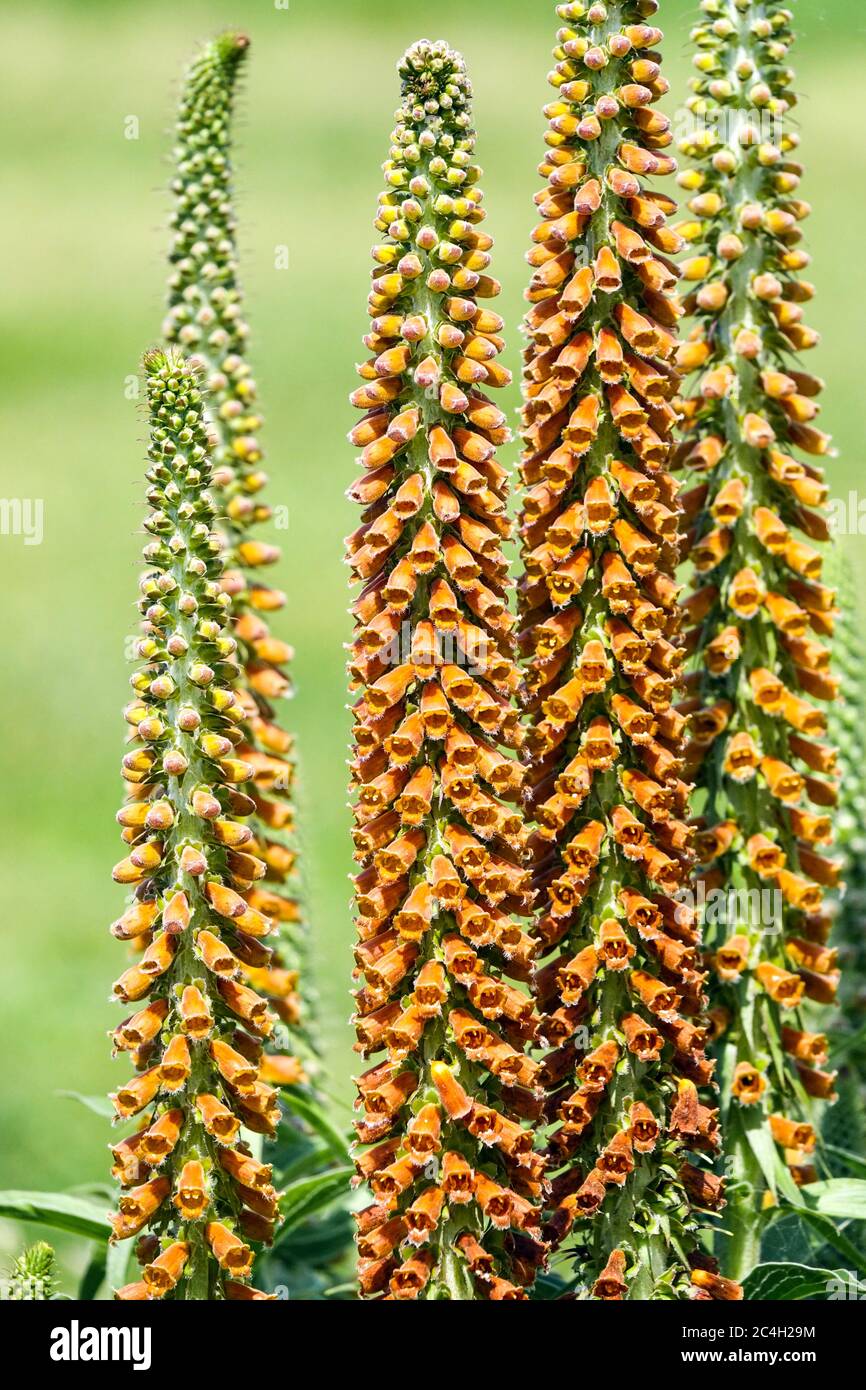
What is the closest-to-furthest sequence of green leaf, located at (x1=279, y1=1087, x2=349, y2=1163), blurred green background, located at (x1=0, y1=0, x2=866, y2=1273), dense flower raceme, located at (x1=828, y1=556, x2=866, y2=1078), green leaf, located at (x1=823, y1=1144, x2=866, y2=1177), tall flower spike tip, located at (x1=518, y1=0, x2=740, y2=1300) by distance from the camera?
tall flower spike tip, located at (x1=518, y1=0, x2=740, y2=1300) → green leaf, located at (x1=823, y1=1144, x2=866, y2=1177) → green leaf, located at (x1=279, y1=1087, x2=349, y2=1163) → dense flower raceme, located at (x1=828, y1=556, x2=866, y2=1078) → blurred green background, located at (x1=0, y1=0, x2=866, y2=1273)

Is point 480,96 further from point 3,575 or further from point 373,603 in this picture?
point 373,603

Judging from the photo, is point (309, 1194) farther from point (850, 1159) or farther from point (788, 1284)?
point (850, 1159)

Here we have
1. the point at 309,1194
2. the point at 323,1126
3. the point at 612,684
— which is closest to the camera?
the point at 612,684

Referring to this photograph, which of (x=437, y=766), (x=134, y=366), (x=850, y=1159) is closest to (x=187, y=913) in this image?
(x=437, y=766)

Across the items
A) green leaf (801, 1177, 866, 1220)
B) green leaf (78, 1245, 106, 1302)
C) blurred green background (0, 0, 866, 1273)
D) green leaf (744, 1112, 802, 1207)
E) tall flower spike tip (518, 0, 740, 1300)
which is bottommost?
green leaf (78, 1245, 106, 1302)

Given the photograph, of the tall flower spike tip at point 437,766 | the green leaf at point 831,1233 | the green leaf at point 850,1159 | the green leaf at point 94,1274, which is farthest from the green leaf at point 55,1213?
the green leaf at point 850,1159

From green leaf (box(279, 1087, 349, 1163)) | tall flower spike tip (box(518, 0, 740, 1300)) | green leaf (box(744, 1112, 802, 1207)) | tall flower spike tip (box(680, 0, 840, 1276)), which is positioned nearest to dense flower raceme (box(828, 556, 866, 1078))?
tall flower spike tip (box(680, 0, 840, 1276))

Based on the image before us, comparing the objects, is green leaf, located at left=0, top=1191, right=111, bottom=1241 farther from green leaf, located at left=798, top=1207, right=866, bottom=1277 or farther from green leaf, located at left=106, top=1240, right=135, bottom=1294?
green leaf, located at left=798, top=1207, right=866, bottom=1277
